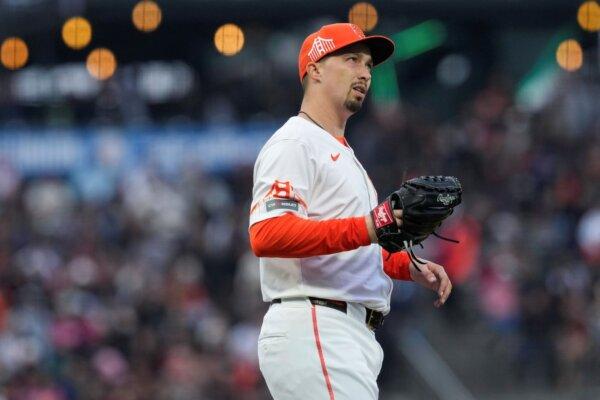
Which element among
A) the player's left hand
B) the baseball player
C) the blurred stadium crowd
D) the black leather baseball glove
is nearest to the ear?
the baseball player

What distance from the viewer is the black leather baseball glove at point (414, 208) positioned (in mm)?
4344

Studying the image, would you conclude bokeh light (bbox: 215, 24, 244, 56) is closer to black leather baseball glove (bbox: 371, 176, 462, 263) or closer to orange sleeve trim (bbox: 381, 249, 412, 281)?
orange sleeve trim (bbox: 381, 249, 412, 281)

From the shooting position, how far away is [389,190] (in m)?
12.6

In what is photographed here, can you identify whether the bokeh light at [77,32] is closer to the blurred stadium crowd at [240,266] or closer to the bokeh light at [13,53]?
the bokeh light at [13,53]

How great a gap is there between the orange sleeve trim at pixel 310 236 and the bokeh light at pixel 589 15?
1055 centimetres

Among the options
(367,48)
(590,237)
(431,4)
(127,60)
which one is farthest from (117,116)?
(367,48)

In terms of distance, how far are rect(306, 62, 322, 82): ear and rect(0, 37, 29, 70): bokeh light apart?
405 inches

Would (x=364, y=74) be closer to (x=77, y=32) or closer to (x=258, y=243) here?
(x=258, y=243)

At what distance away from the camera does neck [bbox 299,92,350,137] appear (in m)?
4.88

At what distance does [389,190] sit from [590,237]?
2.02m

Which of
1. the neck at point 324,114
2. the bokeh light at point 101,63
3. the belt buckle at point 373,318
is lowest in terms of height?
the bokeh light at point 101,63

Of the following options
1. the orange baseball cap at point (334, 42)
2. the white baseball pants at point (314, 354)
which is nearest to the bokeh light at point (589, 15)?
the orange baseball cap at point (334, 42)

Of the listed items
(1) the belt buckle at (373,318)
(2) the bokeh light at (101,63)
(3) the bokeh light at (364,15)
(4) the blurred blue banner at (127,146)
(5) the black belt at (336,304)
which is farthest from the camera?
(2) the bokeh light at (101,63)

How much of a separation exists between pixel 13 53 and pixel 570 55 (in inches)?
263
